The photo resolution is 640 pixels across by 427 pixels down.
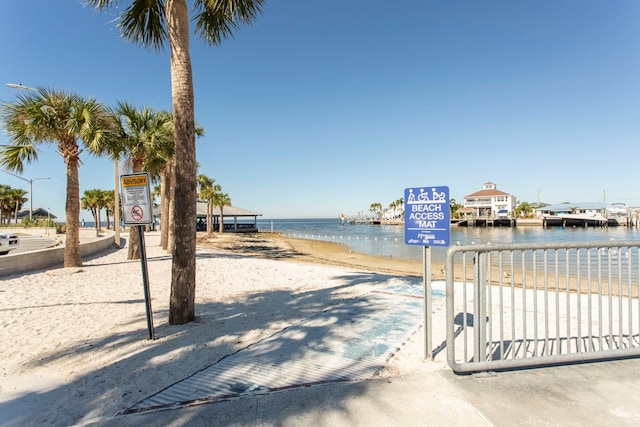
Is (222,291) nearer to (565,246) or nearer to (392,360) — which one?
(392,360)

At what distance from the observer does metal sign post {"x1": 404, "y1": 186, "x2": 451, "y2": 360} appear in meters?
3.77

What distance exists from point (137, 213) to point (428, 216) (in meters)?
3.93

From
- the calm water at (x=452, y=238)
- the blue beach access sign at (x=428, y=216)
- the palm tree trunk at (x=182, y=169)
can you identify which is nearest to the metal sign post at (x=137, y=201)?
the palm tree trunk at (x=182, y=169)

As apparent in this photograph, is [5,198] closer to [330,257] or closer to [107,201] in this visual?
[107,201]

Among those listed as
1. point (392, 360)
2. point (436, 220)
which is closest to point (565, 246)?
point (436, 220)

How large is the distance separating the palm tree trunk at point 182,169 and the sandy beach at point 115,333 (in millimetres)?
480

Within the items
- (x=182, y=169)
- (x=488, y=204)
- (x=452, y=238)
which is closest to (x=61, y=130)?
(x=182, y=169)

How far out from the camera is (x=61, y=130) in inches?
428

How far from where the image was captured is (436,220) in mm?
3830

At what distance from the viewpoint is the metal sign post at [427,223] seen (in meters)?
3.77

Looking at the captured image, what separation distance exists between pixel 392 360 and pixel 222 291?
5.75 metres

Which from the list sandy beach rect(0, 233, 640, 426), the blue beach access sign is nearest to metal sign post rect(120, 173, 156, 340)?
sandy beach rect(0, 233, 640, 426)

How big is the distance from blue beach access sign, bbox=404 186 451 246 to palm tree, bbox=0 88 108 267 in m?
11.0

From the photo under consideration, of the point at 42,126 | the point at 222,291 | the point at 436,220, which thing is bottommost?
the point at 222,291
